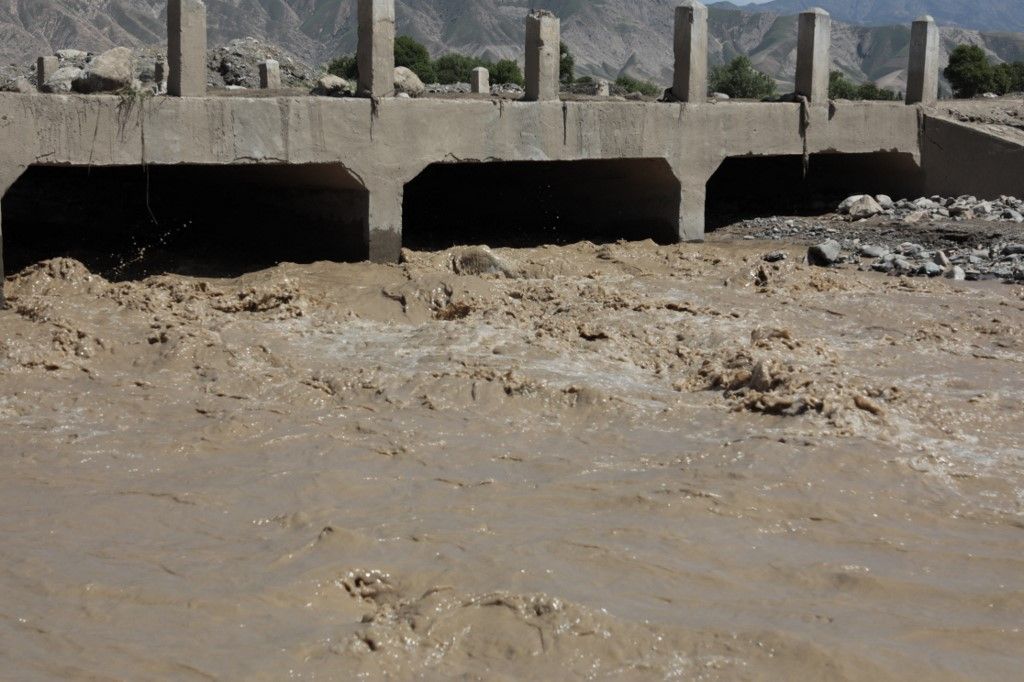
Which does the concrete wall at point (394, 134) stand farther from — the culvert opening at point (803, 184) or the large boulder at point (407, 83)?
the large boulder at point (407, 83)

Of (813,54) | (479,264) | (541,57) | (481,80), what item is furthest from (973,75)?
(479,264)

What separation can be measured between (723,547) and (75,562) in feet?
8.92

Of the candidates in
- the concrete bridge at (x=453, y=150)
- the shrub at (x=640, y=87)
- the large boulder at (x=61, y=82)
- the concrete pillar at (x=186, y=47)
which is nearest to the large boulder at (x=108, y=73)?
the concrete pillar at (x=186, y=47)

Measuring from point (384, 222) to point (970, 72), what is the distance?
22.1 metres

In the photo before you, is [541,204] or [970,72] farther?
[970,72]

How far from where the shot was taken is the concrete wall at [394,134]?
388 inches

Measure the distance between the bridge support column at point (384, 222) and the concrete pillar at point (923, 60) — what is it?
736 centimetres

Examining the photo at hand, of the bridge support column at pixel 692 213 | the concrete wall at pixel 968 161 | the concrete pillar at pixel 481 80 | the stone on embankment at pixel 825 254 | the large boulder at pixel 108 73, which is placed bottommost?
the stone on embankment at pixel 825 254

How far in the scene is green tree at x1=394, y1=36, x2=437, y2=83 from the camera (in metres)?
31.9

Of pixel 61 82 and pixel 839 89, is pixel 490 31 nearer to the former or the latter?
pixel 839 89

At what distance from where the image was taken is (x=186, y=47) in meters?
10.3

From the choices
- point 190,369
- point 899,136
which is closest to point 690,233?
point 899,136

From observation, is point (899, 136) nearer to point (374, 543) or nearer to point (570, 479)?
point (570, 479)

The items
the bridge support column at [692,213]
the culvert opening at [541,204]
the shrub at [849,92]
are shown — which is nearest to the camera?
the bridge support column at [692,213]
